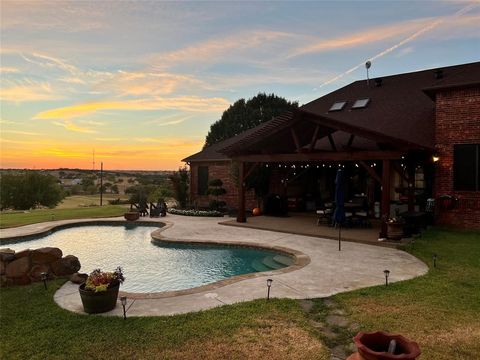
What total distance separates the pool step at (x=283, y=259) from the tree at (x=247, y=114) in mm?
27687

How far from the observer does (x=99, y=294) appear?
6180 mm

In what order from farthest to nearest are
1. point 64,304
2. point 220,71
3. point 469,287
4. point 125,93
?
point 220,71 < point 125,93 < point 469,287 < point 64,304

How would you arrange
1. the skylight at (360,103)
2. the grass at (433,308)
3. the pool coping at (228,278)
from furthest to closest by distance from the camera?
the skylight at (360,103)
the pool coping at (228,278)
the grass at (433,308)

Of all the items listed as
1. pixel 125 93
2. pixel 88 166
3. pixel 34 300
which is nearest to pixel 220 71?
pixel 125 93

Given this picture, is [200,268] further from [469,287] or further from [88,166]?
[88,166]

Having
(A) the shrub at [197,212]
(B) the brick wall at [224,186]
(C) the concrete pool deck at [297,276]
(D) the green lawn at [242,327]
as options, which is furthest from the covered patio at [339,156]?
(D) the green lawn at [242,327]

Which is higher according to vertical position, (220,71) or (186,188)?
(220,71)

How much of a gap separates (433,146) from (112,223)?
15.3m

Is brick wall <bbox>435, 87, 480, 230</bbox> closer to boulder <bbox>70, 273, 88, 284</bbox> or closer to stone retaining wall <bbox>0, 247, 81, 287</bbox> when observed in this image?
boulder <bbox>70, 273, 88, 284</bbox>

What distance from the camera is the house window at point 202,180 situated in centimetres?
2422

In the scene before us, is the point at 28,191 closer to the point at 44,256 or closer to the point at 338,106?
the point at 338,106

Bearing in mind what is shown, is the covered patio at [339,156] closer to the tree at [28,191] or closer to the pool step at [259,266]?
the pool step at [259,266]

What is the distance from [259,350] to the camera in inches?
A: 192

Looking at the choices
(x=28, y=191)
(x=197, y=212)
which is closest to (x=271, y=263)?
(x=197, y=212)
